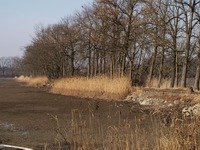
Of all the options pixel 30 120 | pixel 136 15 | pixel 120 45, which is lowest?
pixel 30 120

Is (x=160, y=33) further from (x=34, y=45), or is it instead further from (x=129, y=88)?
(x=34, y=45)

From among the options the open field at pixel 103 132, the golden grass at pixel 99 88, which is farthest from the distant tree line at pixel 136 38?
the open field at pixel 103 132

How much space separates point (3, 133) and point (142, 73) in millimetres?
28132

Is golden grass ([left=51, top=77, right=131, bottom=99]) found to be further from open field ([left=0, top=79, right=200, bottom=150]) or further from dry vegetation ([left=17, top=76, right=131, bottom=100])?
open field ([left=0, top=79, right=200, bottom=150])

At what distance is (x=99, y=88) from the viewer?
81.1ft

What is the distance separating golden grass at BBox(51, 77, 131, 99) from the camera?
2319cm

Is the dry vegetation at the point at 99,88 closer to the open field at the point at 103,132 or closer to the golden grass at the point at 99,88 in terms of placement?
the golden grass at the point at 99,88

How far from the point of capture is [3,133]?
10195mm

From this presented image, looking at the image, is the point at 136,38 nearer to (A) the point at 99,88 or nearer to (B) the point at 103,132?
(A) the point at 99,88

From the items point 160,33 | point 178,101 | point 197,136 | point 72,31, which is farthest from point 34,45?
point 197,136

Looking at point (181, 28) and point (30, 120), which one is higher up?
point (181, 28)

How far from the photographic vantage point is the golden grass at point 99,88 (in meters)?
23.2

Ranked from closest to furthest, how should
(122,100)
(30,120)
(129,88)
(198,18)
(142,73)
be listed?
(30,120)
(122,100)
(129,88)
(198,18)
(142,73)

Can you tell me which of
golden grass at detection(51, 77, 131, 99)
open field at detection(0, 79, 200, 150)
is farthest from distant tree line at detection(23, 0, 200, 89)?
open field at detection(0, 79, 200, 150)
